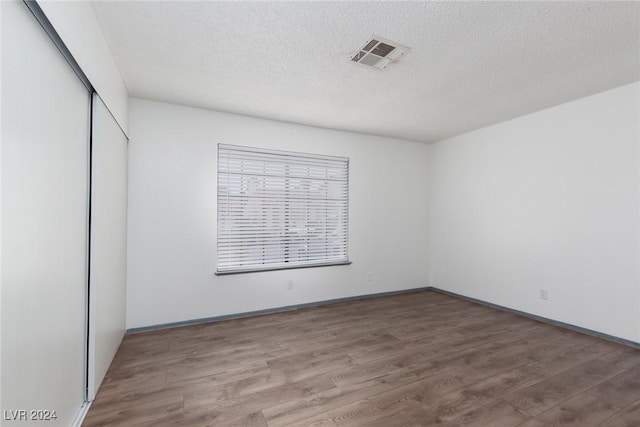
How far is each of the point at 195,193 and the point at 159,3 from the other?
6.80 feet

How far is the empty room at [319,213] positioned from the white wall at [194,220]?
0.02m

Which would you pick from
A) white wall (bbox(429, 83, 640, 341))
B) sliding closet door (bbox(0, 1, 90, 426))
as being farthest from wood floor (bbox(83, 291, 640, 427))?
sliding closet door (bbox(0, 1, 90, 426))

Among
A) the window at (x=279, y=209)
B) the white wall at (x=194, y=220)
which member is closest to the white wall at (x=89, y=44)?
the white wall at (x=194, y=220)

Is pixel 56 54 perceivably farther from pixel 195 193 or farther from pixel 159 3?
pixel 195 193

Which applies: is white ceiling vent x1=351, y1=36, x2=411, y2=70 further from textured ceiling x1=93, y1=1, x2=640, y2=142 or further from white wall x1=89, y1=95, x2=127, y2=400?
white wall x1=89, y1=95, x2=127, y2=400

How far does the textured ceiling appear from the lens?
6.18 ft

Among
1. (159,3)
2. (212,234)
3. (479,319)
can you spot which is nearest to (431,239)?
(479,319)

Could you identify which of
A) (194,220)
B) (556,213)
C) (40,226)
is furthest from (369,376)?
(556,213)

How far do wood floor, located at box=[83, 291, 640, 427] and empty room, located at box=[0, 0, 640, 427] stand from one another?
0.07 feet

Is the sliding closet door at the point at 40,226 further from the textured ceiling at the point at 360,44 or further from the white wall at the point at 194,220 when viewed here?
the white wall at the point at 194,220

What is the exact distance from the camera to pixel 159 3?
183 cm

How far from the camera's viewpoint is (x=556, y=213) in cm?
349

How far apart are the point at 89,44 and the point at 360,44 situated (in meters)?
1.82

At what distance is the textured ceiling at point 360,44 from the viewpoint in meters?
1.88
